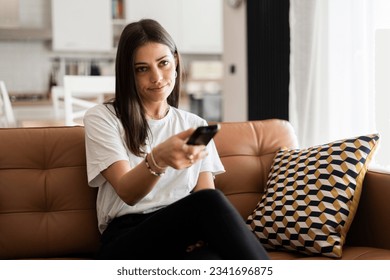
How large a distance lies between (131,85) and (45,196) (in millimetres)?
496

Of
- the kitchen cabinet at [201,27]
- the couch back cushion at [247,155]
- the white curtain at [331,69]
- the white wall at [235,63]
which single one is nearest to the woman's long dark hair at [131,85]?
the couch back cushion at [247,155]

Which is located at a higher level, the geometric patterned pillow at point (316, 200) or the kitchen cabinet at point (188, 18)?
the kitchen cabinet at point (188, 18)

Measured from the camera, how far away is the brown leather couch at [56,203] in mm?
1818

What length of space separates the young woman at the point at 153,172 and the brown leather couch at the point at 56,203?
161 millimetres

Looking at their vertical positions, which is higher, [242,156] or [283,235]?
[242,156]

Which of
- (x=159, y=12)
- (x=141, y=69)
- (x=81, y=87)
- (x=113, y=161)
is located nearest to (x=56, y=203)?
(x=113, y=161)

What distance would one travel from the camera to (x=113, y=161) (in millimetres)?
1595

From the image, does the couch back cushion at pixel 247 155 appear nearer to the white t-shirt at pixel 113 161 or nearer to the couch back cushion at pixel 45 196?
the white t-shirt at pixel 113 161

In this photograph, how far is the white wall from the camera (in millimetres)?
4562

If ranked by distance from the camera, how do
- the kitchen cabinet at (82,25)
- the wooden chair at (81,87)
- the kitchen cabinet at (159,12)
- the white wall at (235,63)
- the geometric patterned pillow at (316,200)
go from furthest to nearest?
the kitchen cabinet at (159,12) < the kitchen cabinet at (82,25) < the white wall at (235,63) < the wooden chair at (81,87) < the geometric patterned pillow at (316,200)

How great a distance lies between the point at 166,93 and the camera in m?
1.74
